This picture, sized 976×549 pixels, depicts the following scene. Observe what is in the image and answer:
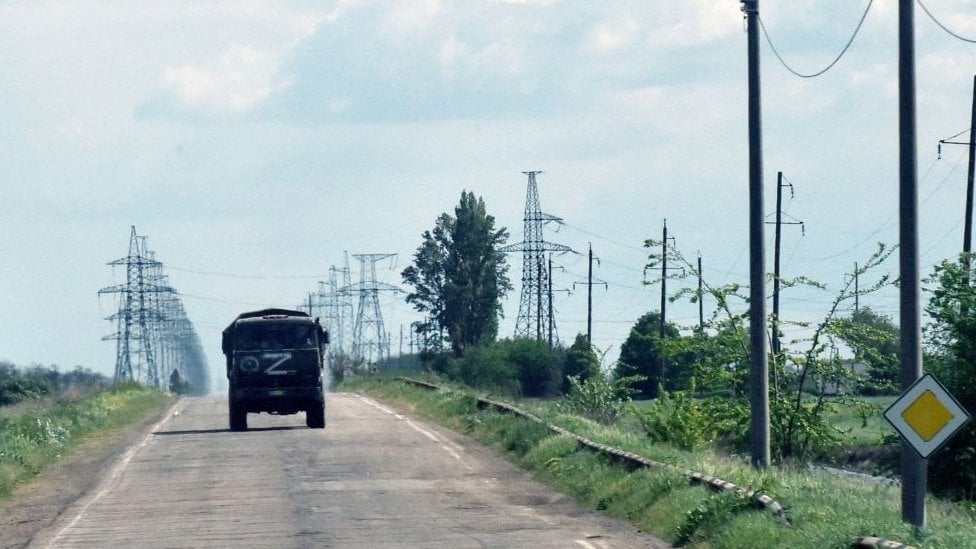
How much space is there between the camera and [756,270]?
21.7 m

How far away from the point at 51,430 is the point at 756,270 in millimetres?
18802

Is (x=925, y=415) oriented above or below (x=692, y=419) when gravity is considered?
above

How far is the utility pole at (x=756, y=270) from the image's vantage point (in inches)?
832

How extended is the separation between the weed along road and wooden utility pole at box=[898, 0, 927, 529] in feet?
10.8

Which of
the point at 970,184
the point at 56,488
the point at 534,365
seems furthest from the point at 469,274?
the point at 56,488

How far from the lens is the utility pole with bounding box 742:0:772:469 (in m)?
21.1

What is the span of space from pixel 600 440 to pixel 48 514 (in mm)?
9461

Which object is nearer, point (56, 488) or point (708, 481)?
point (708, 481)

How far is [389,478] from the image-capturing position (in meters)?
23.6

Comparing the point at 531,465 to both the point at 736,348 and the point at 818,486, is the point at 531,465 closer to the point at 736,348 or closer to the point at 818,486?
the point at 736,348

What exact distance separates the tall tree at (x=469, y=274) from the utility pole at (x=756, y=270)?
81718mm

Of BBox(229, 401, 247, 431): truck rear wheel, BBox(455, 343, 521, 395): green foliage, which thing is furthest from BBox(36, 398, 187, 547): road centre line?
BBox(455, 343, 521, 395): green foliage

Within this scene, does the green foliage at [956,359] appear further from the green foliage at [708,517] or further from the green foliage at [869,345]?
the green foliage at [708,517]

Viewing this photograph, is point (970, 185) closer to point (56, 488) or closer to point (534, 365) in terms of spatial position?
point (56, 488)
